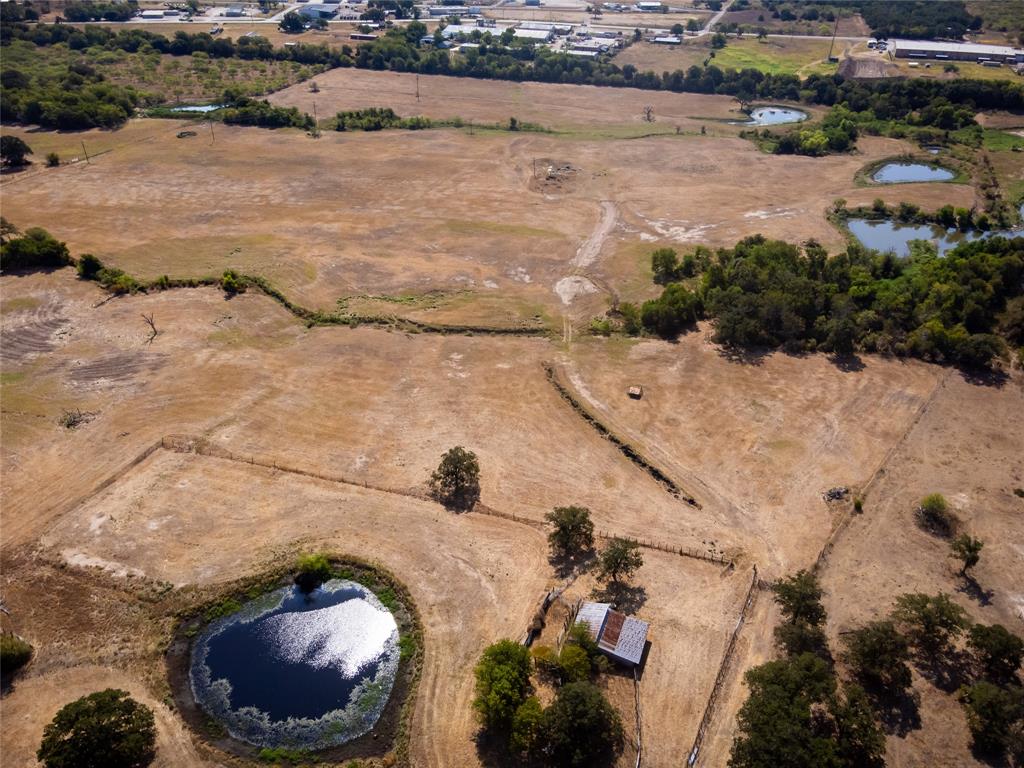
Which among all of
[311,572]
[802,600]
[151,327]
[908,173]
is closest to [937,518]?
[802,600]

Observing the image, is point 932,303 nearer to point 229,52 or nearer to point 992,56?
point 992,56

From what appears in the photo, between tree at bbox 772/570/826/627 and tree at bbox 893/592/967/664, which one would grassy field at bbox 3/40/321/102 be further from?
tree at bbox 893/592/967/664

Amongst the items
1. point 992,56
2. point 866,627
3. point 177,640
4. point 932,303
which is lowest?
point 177,640

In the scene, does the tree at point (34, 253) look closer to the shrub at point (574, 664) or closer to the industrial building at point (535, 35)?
the shrub at point (574, 664)

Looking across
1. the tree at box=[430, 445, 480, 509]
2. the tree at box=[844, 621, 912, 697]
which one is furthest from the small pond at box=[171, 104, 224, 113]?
the tree at box=[844, 621, 912, 697]

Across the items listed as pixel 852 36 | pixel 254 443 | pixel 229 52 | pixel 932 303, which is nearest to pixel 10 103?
pixel 229 52

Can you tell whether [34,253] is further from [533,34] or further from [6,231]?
[533,34]
